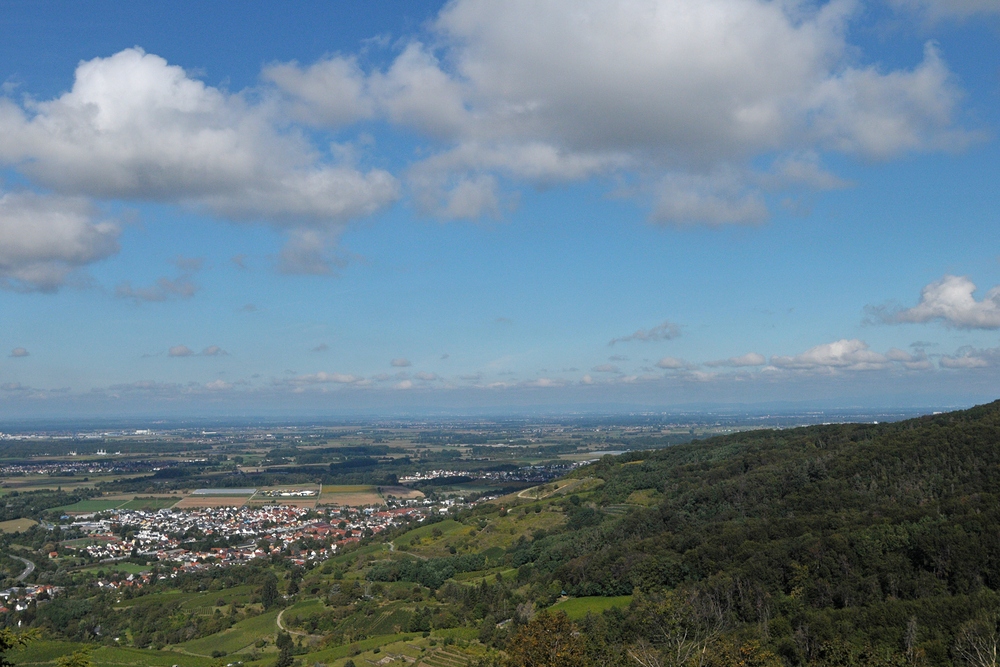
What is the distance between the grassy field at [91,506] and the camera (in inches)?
5453

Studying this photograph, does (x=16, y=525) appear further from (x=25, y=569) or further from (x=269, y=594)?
(x=269, y=594)

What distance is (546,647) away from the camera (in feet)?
98.9

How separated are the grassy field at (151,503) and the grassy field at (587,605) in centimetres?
10908

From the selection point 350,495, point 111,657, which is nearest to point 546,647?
point 111,657

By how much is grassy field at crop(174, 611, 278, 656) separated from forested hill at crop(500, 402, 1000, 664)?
2833 centimetres

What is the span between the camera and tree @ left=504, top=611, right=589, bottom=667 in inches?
1137

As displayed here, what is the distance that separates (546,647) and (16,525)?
429 ft

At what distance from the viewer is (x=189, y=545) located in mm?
111500

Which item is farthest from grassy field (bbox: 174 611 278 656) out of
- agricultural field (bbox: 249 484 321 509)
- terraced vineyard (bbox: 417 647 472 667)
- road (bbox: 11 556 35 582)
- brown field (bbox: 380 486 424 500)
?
brown field (bbox: 380 486 424 500)

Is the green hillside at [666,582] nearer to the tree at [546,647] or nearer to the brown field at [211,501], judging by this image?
the tree at [546,647]

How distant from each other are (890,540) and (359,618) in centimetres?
4725

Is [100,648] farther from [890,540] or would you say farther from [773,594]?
[890,540]

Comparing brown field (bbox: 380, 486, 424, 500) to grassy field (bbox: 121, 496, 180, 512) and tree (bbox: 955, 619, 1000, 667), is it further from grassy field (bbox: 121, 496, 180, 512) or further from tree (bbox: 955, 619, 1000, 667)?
tree (bbox: 955, 619, 1000, 667)

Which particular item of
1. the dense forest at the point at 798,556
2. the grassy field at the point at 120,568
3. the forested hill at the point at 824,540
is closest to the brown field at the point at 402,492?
the dense forest at the point at 798,556
